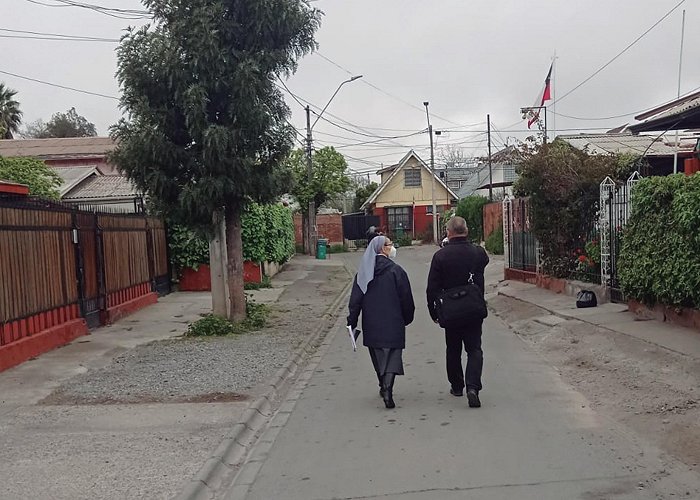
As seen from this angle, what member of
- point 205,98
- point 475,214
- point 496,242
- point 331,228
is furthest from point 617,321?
point 331,228

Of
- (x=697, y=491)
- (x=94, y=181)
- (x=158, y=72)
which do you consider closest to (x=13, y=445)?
(x=697, y=491)

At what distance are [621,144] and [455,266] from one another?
62.2ft

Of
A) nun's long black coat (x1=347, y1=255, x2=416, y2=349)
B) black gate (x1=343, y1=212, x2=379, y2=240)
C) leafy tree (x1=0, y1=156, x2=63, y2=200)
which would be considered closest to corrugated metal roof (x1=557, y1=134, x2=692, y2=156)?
leafy tree (x1=0, y1=156, x2=63, y2=200)

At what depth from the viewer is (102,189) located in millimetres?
25844

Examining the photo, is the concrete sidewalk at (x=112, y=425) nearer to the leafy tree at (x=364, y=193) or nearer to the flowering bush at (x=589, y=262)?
the flowering bush at (x=589, y=262)

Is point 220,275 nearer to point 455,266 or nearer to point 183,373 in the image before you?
point 183,373

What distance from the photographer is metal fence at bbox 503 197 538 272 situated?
20.4m

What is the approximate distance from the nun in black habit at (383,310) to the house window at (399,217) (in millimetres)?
49772

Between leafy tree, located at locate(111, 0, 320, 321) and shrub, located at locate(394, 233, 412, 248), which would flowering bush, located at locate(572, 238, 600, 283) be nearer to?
leafy tree, located at locate(111, 0, 320, 321)

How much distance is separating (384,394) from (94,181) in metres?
22.3

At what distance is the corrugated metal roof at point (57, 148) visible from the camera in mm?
38062

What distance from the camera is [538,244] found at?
63.4ft

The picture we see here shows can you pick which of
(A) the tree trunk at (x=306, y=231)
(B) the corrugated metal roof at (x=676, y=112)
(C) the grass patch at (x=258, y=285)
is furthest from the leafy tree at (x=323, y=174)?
(B) the corrugated metal roof at (x=676, y=112)

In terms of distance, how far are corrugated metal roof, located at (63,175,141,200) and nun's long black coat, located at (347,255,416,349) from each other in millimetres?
16152
